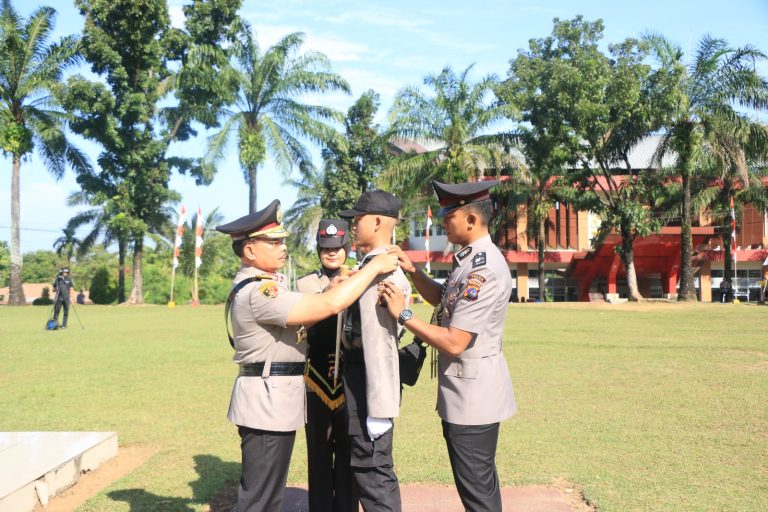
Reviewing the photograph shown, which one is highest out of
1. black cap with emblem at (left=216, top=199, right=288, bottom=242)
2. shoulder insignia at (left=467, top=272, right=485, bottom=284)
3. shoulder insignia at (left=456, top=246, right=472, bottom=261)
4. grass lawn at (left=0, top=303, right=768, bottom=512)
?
black cap with emblem at (left=216, top=199, right=288, bottom=242)

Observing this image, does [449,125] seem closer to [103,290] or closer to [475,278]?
[103,290]

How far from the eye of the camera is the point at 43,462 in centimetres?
484

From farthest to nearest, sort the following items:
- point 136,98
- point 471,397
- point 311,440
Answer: point 136,98, point 311,440, point 471,397

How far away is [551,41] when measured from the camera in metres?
36.2

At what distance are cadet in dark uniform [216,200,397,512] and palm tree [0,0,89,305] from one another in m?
28.1

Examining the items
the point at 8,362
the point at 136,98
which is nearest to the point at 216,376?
the point at 8,362

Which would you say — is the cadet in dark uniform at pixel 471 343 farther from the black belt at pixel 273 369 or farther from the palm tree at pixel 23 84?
the palm tree at pixel 23 84

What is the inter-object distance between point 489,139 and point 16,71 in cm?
2018

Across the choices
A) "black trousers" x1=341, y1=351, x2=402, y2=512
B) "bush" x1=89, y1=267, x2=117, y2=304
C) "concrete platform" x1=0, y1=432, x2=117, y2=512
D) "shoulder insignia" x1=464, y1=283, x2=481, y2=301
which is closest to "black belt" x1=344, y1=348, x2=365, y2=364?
"black trousers" x1=341, y1=351, x2=402, y2=512

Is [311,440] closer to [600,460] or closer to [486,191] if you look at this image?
[486,191]

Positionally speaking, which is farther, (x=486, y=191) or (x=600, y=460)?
(x=600, y=460)

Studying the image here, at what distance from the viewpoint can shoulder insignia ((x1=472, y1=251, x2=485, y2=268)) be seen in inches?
133

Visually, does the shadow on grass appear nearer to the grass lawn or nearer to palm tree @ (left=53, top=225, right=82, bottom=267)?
the grass lawn

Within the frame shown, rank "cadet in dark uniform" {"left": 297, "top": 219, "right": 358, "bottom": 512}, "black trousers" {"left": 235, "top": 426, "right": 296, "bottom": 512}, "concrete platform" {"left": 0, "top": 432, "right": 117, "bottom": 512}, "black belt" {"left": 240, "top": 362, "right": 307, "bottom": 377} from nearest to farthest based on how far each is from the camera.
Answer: "black trousers" {"left": 235, "top": 426, "right": 296, "bottom": 512}
"black belt" {"left": 240, "top": 362, "right": 307, "bottom": 377}
"cadet in dark uniform" {"left": 297, "top": 219, "right": 358, "bottom": 512}
"concrete platform" {"left": 0, "top": 432, "right": 117, "bottom": 512}
